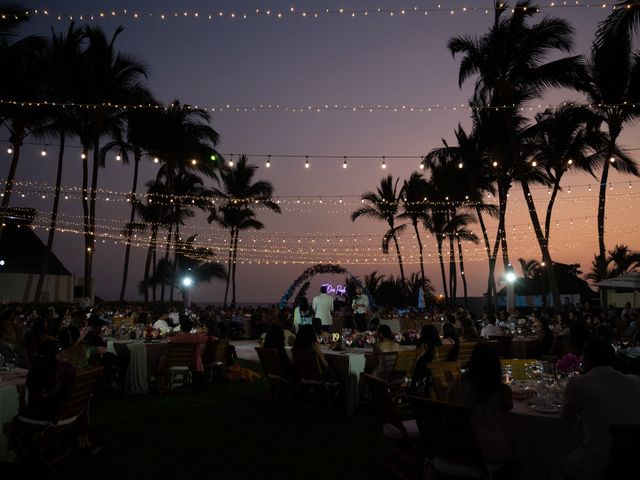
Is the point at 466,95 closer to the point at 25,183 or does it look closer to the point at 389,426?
the point at 25,183

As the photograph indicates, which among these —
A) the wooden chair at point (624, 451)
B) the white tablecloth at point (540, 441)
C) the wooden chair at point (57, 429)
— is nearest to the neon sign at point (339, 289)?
the wooden chair at point (57, 429)

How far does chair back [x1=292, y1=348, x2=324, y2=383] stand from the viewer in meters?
8.45

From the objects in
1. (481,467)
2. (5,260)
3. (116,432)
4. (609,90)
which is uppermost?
(609,90)

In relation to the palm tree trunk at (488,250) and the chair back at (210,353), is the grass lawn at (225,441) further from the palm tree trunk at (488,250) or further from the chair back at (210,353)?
the palm tree trunk at (488,250)

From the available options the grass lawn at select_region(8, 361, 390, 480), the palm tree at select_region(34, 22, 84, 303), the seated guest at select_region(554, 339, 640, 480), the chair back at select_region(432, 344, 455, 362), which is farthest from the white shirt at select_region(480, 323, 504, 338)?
the palm tree at select_region(34, 22, 84, 303)

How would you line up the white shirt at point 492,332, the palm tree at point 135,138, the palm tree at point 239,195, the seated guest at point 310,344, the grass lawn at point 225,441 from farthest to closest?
the palm tree at point 239,195, the palm tree at point 135,138, the white shirt at point 492,332, the seated guest at point 310,344, the grass lawn at point 225,441

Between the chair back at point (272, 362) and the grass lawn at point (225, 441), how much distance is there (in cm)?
54

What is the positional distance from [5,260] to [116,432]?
28839 mm

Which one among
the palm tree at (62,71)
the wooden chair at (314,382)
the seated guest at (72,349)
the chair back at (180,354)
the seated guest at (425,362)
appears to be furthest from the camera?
the palm tree at (62,71)

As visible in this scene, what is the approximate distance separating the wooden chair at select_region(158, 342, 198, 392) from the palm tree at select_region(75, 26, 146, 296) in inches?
584

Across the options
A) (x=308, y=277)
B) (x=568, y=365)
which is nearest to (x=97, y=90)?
(x=308, y=277)

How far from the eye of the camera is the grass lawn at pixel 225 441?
5625mm

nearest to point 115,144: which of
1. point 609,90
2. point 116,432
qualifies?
point 609,90

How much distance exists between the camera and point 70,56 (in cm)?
2347
